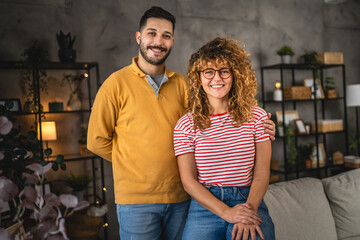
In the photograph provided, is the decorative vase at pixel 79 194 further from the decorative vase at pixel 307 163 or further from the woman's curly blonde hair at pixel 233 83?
the decorative vase at pixel 307 163

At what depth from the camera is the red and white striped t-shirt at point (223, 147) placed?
1.53 meters

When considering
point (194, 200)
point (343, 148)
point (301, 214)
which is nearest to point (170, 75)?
point (194, 200)

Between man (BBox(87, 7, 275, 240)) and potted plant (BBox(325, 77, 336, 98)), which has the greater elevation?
potted plant (BBox(325, 77, 336, 98))

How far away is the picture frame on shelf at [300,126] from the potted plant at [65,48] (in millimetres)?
3054

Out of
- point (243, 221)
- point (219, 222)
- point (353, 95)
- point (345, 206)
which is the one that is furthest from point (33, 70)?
point (353, 95)

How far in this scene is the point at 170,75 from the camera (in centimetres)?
196

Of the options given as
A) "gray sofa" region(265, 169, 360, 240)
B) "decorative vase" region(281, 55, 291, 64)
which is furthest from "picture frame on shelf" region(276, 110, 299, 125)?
"gray sofa" region(265, 169, 360, 240)

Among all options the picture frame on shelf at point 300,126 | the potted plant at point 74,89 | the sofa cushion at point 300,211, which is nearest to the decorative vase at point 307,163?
the picture frame on shelf at point 300,126

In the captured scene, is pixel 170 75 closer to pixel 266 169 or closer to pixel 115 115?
pixel 115 115

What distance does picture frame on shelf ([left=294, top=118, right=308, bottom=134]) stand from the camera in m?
4.44

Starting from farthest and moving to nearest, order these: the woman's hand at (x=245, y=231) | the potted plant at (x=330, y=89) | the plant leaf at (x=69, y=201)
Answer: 1. the potted plant at (x=330, y=89)
2. the woman's hand at (x=245, y=231)
3. the plant leaf at (x=69, y=201)

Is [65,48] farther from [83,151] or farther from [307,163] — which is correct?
[307,163]

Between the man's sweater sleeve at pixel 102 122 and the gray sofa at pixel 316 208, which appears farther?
the gray sofa at pixel 316 208

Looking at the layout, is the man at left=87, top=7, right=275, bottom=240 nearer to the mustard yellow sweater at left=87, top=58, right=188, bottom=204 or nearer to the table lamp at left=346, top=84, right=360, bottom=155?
the mustard yellow sweater at left=87, top=58, right=188, bottom=204
